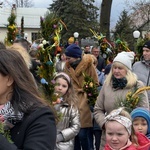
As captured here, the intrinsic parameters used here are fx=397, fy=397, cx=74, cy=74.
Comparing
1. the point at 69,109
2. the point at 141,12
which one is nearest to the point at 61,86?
the point at 69,109

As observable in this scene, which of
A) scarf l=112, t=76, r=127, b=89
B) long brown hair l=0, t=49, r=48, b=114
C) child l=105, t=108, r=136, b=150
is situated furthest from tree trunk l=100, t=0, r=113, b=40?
long brown hair l=0, t=49, r=48, b=114

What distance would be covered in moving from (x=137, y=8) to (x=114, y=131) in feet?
137

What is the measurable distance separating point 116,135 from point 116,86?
1.39 m

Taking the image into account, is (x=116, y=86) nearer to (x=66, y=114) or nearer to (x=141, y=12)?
(x=66, y=114)

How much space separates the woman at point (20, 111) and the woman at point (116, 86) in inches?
108

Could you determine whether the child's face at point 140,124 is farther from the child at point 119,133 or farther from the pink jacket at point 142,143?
the child at point 119,133

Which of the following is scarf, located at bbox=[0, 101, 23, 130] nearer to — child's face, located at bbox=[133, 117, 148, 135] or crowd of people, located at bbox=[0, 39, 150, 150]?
crowd of people, located at bbox=[0, 39, 150, 150]

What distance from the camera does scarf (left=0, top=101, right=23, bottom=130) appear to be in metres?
1.87

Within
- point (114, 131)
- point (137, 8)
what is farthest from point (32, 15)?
point (114, 131)

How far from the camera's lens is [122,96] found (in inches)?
182

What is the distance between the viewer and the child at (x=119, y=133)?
3.38m

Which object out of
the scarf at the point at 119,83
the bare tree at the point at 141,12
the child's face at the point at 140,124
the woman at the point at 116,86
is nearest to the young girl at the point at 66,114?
the woman at the point at 116,86

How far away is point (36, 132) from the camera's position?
1841mm

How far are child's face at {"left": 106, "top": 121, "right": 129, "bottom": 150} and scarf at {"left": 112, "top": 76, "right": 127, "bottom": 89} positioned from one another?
4.11 feet
